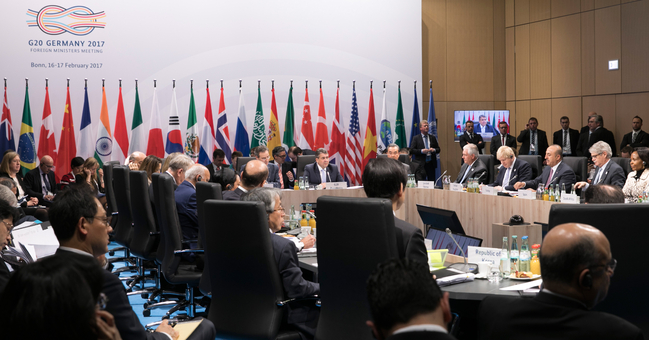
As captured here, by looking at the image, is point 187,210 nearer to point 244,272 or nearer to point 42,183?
point 244,272

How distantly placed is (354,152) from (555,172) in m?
4.69

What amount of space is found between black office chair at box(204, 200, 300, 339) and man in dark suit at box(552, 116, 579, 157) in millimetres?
8962

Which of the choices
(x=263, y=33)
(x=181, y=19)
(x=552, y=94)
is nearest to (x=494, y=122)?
(x=552, y=94)

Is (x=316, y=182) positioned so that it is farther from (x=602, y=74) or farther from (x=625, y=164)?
(x=602, y=74)

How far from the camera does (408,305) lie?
131cm

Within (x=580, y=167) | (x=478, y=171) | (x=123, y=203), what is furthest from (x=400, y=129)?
(x=123, y=203)

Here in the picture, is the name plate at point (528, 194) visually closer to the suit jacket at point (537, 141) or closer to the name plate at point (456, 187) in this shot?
the name plate at point (456, 187)

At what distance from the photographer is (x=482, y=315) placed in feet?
6.36

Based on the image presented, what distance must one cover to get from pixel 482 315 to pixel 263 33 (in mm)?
9489

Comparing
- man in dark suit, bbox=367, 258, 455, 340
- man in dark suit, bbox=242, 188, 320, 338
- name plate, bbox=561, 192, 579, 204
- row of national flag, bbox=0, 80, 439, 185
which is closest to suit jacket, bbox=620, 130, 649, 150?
row of national flag, bbox=0, 80, 439, 185

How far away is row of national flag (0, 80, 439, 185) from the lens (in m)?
9.66

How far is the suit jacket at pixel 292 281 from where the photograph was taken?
298 centimetres

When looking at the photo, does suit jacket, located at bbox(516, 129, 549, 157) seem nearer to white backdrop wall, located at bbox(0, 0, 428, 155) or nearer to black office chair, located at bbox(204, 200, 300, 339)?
white backdrop wall, located at bbox(0, 0, 428, 155)

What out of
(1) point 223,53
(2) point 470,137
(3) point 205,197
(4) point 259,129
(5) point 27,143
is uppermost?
(1) point 223,53
